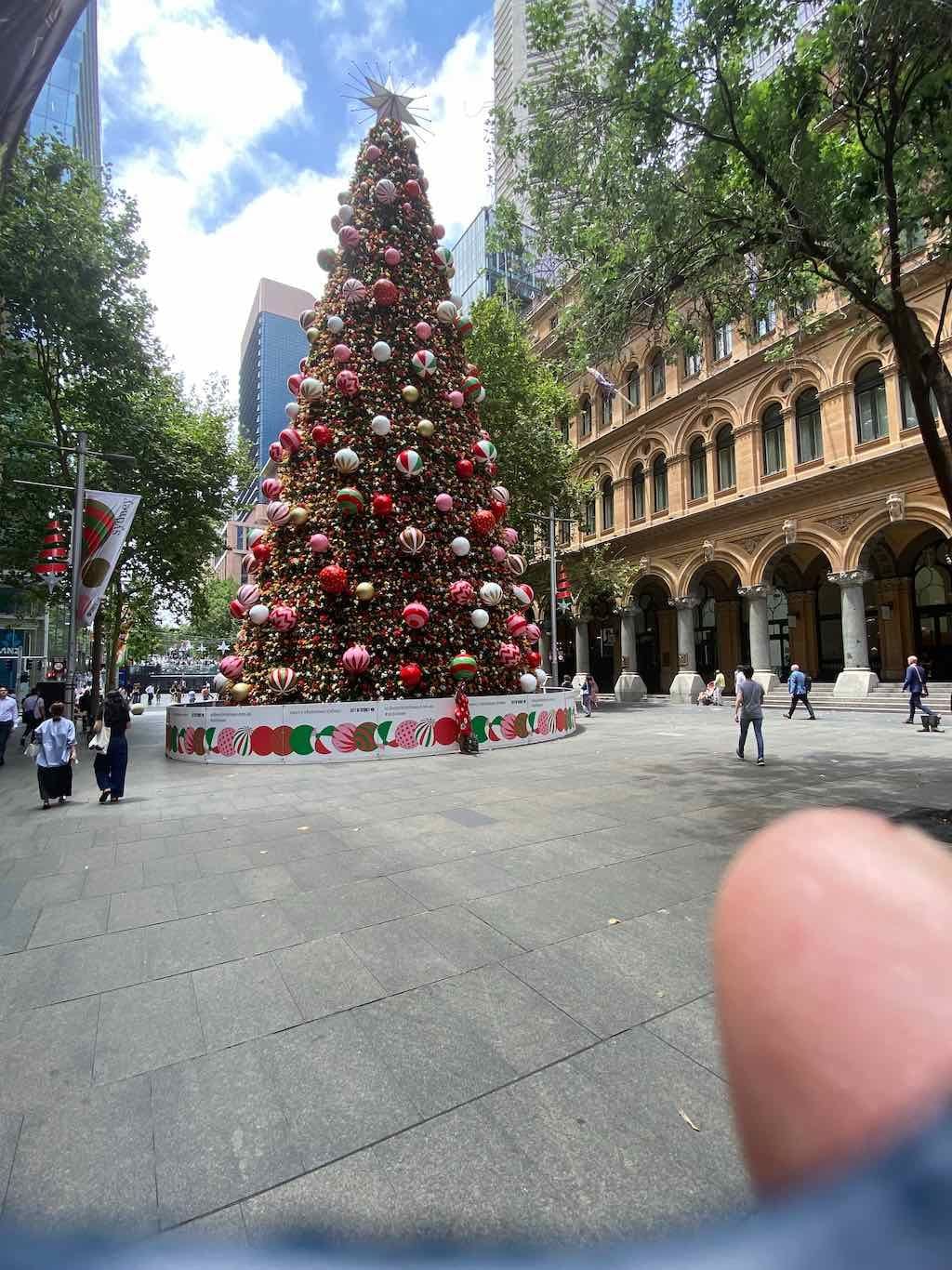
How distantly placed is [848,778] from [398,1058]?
814cm

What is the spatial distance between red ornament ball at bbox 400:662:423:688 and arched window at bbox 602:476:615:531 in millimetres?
22820

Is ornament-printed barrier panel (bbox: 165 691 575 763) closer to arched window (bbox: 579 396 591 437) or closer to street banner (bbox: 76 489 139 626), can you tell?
street banner (bbox: 76 489 139 626)

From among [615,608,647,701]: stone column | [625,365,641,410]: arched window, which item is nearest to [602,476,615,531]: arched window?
[625,365,641,410]: arched window

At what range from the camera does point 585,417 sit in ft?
115

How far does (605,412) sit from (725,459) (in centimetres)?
852

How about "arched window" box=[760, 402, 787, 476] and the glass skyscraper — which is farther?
the glass skyscraper

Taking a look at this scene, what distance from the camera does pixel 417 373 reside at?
14102 mm

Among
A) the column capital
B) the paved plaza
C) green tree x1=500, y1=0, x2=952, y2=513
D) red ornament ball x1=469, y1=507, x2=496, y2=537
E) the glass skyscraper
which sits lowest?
the paved plaza

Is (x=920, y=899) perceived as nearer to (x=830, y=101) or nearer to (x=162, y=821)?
(x=162, y=821)

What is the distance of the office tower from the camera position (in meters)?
120

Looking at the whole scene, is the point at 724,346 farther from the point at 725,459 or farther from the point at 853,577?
the point at 853,577

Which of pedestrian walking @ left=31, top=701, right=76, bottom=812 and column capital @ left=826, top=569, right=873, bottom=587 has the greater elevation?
column capital @ left=826, top=569, right=873, bottom=587

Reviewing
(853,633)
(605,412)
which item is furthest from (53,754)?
(605,412)

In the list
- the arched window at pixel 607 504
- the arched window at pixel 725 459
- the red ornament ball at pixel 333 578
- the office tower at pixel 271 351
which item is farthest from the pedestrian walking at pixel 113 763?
the office tower at pixel 271 351
